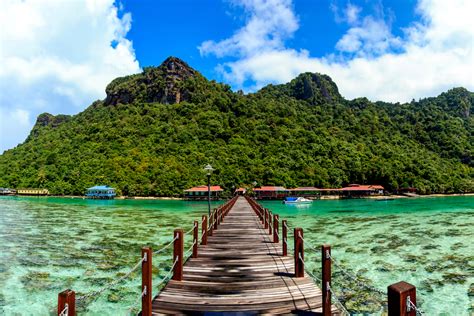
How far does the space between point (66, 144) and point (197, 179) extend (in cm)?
4087

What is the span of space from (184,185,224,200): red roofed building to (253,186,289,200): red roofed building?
7568 millimetres

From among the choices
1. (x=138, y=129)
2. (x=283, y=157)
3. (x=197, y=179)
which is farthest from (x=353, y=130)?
(x=138, y=129)

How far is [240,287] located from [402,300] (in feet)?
12.3

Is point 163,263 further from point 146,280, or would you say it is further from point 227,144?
point 227,144

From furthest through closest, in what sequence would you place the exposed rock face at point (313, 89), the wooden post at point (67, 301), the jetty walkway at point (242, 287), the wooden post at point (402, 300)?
the exposed rock face at point (313, 89) < the jetty walkway at point (242, 287) < the wooden post at point (67, 301) < the wooden post at point (402, 300)

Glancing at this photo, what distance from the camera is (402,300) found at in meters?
2.63

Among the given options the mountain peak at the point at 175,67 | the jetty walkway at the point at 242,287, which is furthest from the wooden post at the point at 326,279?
the mountain peak at the point at 175,67

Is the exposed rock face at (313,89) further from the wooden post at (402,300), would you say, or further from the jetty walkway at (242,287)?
the wooden post at (402,300)

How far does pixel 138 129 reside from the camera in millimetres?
88375

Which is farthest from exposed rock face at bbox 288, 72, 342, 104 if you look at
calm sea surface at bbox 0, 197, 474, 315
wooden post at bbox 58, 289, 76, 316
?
wooden post at bbox 58, 289, 76, 316

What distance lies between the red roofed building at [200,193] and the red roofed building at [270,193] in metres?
7.57

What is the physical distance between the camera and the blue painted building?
61.5 metres

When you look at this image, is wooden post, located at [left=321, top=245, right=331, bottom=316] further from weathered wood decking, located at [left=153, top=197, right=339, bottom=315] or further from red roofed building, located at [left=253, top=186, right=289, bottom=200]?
red roofed building, located at [left=253, top=186, right=289, bottom=200]

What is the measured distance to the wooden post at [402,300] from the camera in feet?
8.64
